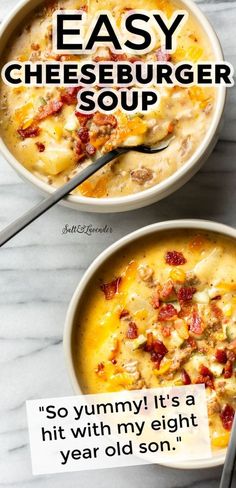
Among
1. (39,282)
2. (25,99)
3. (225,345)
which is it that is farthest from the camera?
(39,282)

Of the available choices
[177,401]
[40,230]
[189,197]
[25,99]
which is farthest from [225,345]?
[25,99]

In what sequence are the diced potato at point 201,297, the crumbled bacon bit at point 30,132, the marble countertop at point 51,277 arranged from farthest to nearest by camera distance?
the marble countertop at point 51,277, the crumbled bacon bit at point 30,132, the diced potato at point 201,297

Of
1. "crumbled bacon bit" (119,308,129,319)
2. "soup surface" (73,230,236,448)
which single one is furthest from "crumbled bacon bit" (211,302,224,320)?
"crumbled bacon bit" (119,308,129,319)

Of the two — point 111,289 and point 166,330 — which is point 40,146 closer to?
point 111,289

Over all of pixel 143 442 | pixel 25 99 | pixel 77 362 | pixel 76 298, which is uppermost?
pixel 25 99

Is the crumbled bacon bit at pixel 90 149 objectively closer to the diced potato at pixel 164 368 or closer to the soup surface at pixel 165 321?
the soup surface at pixel 165 321

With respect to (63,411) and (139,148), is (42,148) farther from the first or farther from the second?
(63,411)

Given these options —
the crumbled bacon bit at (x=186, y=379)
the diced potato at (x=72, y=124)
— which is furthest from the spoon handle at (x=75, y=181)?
the crumbled bacon bit at (x=186, y=379)
